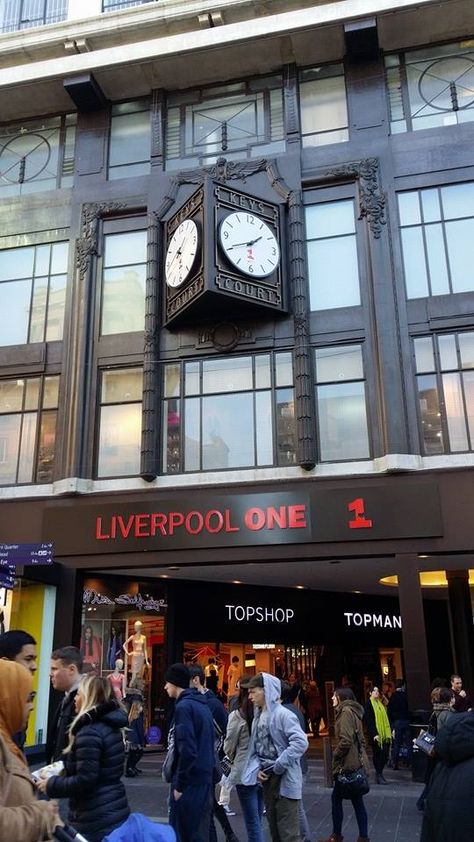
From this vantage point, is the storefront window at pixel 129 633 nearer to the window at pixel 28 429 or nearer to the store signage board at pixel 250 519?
the store signage board at pixel 250 519

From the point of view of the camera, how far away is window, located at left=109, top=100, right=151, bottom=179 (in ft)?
63.2

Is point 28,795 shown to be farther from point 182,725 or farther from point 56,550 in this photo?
point 56,550

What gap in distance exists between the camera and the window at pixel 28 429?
57.7 ft

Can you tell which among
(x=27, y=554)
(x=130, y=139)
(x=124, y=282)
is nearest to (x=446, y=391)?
(x=124, y=282)

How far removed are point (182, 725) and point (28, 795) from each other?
10.5ft

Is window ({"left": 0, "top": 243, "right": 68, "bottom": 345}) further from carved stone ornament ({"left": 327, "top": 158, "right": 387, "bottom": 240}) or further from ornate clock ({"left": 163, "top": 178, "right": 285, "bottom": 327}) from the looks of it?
carved stone ornament ({"left": 327, "top": 158, "right": 387, "bottom": 240})

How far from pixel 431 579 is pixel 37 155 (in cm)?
1657

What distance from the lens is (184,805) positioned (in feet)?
18.4

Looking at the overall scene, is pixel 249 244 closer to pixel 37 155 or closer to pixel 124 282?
pixel 124 282

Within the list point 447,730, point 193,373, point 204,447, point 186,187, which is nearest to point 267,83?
point 186,187

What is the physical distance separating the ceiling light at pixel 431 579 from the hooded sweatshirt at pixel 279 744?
12503 mm

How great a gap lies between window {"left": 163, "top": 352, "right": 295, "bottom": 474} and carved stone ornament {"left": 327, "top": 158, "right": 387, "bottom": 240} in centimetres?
392

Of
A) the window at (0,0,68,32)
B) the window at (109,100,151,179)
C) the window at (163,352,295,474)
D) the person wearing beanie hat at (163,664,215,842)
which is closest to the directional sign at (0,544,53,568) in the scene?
the window at (163,352,295,474)

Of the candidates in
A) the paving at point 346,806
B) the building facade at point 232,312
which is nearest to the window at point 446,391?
the building facade at point 232,312
